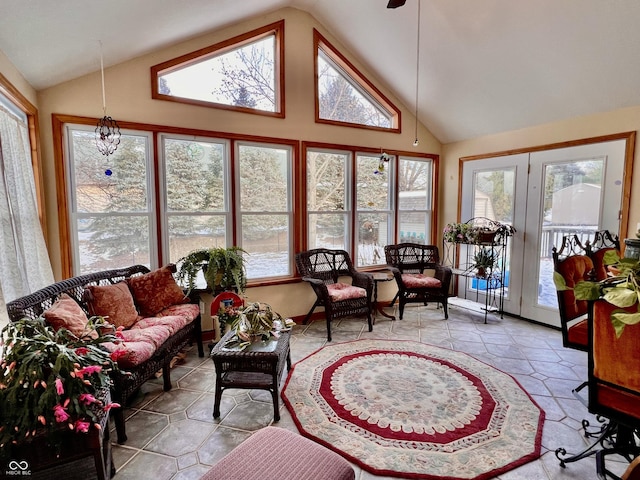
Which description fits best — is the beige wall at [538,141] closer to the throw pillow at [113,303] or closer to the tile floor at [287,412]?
the tile floor at [287,412]

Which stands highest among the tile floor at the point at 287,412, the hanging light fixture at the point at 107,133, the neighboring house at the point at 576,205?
the hanging light fixture at the point at 107,133

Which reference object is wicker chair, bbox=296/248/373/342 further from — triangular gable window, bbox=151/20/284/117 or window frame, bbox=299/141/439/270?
triangular gable window, bbox=151/20/284/117

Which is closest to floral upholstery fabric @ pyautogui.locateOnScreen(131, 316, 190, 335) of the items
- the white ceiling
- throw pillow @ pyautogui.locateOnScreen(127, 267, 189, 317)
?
throw pillow @ pyautogui.locateOnScreen(127, 267, 189, 317)

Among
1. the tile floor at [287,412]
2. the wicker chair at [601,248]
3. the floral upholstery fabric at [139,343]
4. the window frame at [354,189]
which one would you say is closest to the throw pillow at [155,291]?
the floral upholstery fabric at [139,343]

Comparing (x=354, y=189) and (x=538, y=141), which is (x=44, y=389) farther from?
(x=538, y=141)

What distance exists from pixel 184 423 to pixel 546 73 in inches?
179

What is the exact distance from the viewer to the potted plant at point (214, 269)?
3.29m

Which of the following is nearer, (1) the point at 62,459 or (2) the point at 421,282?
(1) the point at 62,459

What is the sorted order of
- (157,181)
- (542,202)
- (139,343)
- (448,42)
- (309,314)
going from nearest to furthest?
1. (139,343)
2. (157,181)
3. (448,42)
4. (542,202)
5. (309,314)

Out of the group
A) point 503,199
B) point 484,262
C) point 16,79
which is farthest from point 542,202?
point 16,79

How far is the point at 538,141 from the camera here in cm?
398

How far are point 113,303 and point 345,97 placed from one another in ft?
12.2

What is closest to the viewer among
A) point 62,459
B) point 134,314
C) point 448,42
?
point 62,459

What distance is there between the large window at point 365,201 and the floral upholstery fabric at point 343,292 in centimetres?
72
